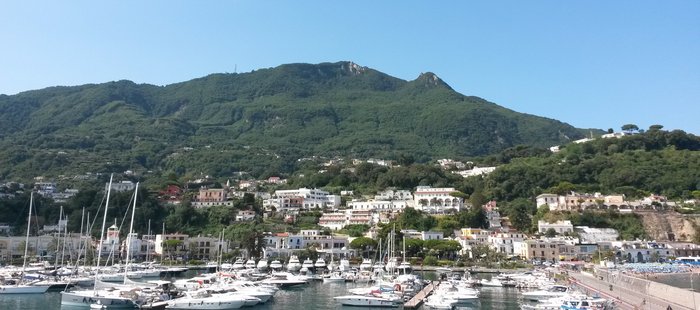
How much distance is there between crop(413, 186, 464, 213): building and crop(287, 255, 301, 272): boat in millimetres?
33122

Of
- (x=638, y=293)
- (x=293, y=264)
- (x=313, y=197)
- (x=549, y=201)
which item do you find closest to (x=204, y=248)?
(x=293, y=264)

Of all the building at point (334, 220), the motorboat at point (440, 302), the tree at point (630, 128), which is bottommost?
the motorboat at point (440, 302)

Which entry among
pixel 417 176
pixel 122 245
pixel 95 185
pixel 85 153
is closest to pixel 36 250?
pixel 122 245

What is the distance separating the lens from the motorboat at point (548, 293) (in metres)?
43.0

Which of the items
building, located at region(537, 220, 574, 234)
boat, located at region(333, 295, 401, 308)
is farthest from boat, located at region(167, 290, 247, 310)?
building, located at region(537, 220, 574, 234)

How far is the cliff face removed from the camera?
87512 mm

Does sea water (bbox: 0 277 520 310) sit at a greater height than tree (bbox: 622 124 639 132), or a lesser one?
lesser

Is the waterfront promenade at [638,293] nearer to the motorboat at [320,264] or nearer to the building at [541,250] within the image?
the building at [541,250]

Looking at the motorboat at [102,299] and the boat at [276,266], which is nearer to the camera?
the motorboat at [102,299]

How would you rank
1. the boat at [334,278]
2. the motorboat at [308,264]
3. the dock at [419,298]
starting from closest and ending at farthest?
1. the dock at [419,298]
2. the boat at [334,278]
3. the motorboat at [308,264]

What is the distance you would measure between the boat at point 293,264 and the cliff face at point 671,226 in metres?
55.4

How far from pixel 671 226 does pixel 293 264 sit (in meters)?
59.7

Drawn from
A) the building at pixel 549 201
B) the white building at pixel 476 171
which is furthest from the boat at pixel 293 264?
the white building at pixel 476 171

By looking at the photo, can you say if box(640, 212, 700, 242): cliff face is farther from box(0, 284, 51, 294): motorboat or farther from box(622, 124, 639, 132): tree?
box(0, 284, 51, 294): motorboat
